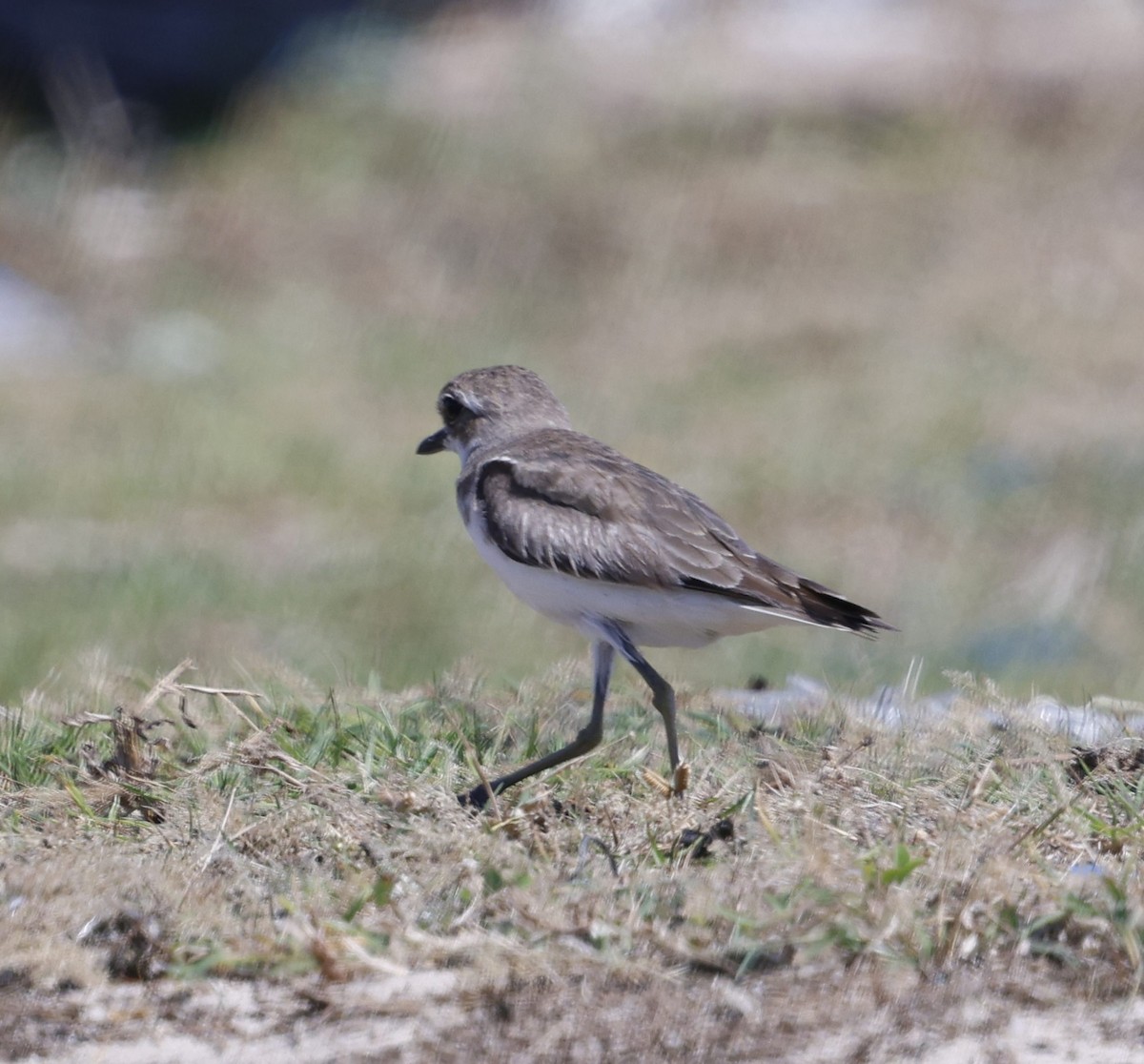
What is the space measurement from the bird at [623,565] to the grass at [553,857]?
285mm

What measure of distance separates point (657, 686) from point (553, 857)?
98cm

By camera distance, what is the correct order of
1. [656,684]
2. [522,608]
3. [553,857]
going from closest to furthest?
[553,857]
[656,684]
[522,608]

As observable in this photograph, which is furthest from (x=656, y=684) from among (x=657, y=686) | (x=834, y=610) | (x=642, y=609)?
(x=834, y=610)

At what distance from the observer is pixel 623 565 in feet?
16.3

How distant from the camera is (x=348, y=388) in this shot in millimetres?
14148

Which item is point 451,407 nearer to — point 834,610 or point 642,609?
point 642,609

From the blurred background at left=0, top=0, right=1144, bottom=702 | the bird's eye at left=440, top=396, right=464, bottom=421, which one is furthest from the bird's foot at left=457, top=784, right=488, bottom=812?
the blurred background at left=0, top=0, right=1144, bottom=702

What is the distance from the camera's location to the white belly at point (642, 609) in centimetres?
496

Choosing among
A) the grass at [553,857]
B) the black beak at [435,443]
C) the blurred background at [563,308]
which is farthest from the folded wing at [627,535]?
the blurred background at [563,308]

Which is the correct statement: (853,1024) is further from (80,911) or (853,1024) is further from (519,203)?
(519,203)

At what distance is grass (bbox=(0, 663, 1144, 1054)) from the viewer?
3.36 m

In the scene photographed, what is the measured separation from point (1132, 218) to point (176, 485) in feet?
32.7

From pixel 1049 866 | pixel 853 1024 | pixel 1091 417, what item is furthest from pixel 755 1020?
pixel 1091 417

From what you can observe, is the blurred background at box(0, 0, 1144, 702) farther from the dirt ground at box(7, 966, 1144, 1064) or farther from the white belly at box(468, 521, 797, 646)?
the dirt ground at box(7, 966, 1144, 1064)
